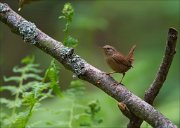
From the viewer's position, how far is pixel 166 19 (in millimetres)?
5926

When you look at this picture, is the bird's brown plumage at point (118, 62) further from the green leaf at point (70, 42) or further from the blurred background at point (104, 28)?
the blurred background at point (104, 28)

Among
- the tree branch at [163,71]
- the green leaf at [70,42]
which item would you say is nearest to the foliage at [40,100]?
the green leaf at [70,42]

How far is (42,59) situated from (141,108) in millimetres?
3839

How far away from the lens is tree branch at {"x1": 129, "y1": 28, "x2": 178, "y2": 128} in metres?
1.49

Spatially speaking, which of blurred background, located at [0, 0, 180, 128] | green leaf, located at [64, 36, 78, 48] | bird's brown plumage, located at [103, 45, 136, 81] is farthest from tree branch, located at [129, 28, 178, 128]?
blurred background, located at [0, 0, 180, 128]

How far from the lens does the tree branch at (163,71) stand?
58.5 inches

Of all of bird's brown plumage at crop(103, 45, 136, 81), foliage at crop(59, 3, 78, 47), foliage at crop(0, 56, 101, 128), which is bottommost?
foliage at crop(0, 56, 101, 128)

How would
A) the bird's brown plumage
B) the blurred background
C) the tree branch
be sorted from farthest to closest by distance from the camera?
1. the blurred background
2. the bird's brown plumage
3. the tree branch

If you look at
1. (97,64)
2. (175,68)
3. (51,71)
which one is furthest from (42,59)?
(51,71)

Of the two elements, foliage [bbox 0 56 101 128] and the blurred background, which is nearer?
foliage [bbox 0 56 101 128]

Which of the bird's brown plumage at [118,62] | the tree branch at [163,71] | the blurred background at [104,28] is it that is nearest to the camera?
the tree branch at [163,71]

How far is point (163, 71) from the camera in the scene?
5.10 ft

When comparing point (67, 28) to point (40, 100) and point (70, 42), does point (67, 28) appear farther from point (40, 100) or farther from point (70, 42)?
point (40, 100)

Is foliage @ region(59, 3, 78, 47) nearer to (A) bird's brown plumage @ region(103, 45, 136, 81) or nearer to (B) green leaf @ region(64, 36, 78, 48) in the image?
(B) green leaf @ region(64, 36, 78, 48)
